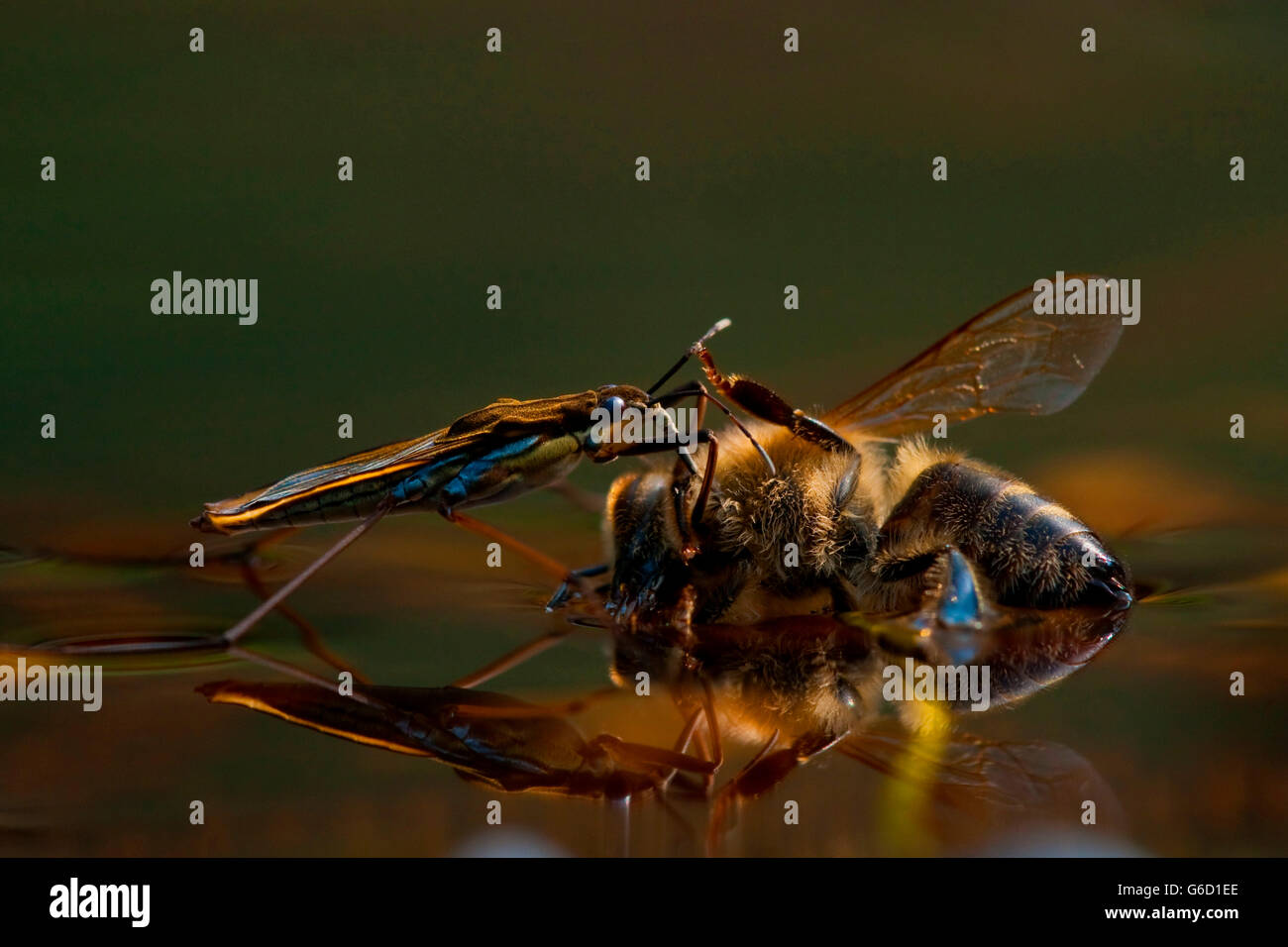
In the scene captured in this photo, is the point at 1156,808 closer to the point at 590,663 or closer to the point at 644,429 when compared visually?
the point at 590,663

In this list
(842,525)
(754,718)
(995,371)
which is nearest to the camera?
(754,718)
